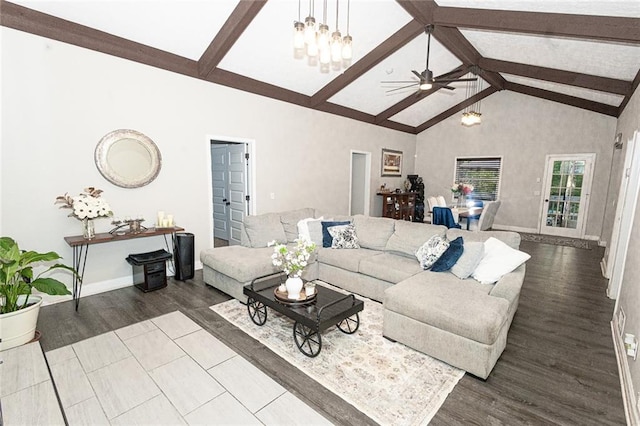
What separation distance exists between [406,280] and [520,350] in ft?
3.70

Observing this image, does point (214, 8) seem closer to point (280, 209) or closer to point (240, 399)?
point (280, 209)

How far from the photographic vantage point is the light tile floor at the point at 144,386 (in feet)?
6.16

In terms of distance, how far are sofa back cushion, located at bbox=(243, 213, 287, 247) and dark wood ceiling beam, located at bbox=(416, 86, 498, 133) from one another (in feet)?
21.7

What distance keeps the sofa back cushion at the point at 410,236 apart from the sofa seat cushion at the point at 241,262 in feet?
5.22

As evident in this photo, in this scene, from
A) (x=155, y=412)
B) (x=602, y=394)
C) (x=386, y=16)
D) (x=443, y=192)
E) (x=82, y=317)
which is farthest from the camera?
(x=443, y=192)

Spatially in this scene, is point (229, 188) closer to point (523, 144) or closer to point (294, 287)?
point (294, 287)

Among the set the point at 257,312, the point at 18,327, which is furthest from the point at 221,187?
the point at 18,327

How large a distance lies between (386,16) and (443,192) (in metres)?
6.28

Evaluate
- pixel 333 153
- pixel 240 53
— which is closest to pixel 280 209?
pixel 333 153

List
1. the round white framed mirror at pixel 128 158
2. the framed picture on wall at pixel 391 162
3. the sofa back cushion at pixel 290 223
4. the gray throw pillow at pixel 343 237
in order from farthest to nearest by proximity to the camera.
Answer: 1. the framed picture on wall at pixel 391 162
2. the sofa back cushion at pixel 290 223
3. the gray throw pillow at pixel 343 237
4. the round white framed mirror at pixel 128 158

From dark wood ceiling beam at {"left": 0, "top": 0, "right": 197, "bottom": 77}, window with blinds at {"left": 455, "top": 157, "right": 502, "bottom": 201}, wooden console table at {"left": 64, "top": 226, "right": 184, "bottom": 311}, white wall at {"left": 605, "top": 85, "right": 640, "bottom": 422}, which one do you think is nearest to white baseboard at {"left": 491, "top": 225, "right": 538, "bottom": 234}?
window with blinds at {"left": 455, "top": 157, "right": 502, "bottom": 201}

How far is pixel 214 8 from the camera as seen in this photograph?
10.9ft

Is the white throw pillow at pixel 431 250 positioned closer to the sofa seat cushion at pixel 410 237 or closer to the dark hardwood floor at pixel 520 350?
the sofa seat cushion at pixel 410 237

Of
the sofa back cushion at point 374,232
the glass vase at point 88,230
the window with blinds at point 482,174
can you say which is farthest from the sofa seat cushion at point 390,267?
the window with blinds at point 482,174
